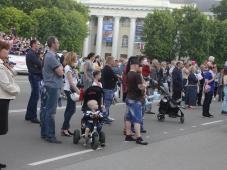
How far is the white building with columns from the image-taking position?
114m

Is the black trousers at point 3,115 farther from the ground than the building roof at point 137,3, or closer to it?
closer to it

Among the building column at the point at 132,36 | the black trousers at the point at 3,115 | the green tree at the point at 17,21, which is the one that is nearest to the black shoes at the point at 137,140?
the black trousers at the point at 3,115

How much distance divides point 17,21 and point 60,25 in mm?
8365

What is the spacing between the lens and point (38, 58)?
519 inches

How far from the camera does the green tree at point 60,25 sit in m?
76.2

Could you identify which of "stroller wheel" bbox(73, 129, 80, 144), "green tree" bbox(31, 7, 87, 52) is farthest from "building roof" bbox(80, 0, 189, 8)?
"stroller wheel" bbox(73, 129, 80, 144)

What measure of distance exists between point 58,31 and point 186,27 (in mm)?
20891

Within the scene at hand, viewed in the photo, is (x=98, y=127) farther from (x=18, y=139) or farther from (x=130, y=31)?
(x=130, y=31)

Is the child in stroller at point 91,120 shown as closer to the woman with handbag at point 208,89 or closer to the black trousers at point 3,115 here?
the black trousers at point 3,115

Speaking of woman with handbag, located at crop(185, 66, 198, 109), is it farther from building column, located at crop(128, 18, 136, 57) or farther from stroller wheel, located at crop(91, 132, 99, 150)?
building column, located at crop(128, 18, 136, 57)

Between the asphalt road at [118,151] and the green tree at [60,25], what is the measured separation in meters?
62.2

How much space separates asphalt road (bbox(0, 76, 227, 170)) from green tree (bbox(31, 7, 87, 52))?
62.2 metres

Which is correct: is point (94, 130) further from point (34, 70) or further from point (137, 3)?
point (137, 3)

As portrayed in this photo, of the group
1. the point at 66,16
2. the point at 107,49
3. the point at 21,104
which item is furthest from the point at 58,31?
the point at 21,104
